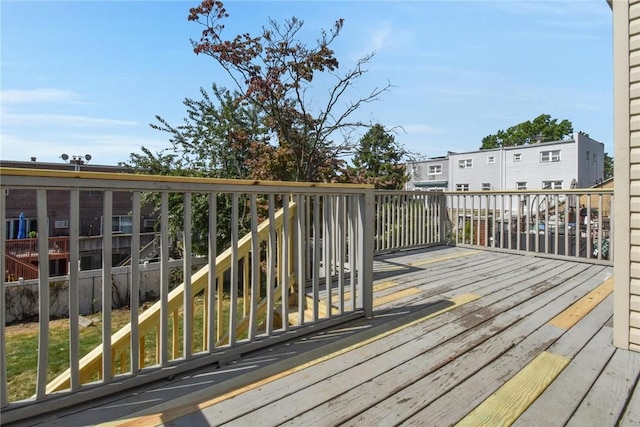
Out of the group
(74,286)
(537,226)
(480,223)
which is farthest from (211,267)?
(480,223)

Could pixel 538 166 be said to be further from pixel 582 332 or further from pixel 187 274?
pixel 187 274

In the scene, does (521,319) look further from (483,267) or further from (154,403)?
(154,403)

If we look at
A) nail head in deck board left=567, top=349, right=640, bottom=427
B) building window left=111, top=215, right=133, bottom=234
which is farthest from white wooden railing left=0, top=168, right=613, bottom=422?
nail head in deck board left=567, top=349, right=640, bottom=427

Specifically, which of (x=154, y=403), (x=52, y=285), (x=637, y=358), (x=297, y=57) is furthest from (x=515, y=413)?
(x=52, y=285)

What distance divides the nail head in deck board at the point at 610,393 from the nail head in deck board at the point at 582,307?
47 cm

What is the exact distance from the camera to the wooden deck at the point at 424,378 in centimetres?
133

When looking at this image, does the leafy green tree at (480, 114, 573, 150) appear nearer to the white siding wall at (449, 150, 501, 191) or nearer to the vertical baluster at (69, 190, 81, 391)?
the white siding wall at (449, 150, 501, 191)

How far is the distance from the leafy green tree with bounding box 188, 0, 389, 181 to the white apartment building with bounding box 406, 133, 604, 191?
1228cm

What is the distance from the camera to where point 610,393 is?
1515 millimetres

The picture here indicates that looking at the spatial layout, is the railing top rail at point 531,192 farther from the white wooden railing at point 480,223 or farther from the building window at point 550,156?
the building window at point 550,156

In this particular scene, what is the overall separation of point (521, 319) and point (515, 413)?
4.15ft

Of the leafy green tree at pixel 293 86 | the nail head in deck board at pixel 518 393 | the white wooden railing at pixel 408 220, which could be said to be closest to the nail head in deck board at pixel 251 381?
the nail head in deck board at pixel 518 393

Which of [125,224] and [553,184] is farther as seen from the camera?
[553,184]

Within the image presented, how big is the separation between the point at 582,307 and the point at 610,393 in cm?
144
